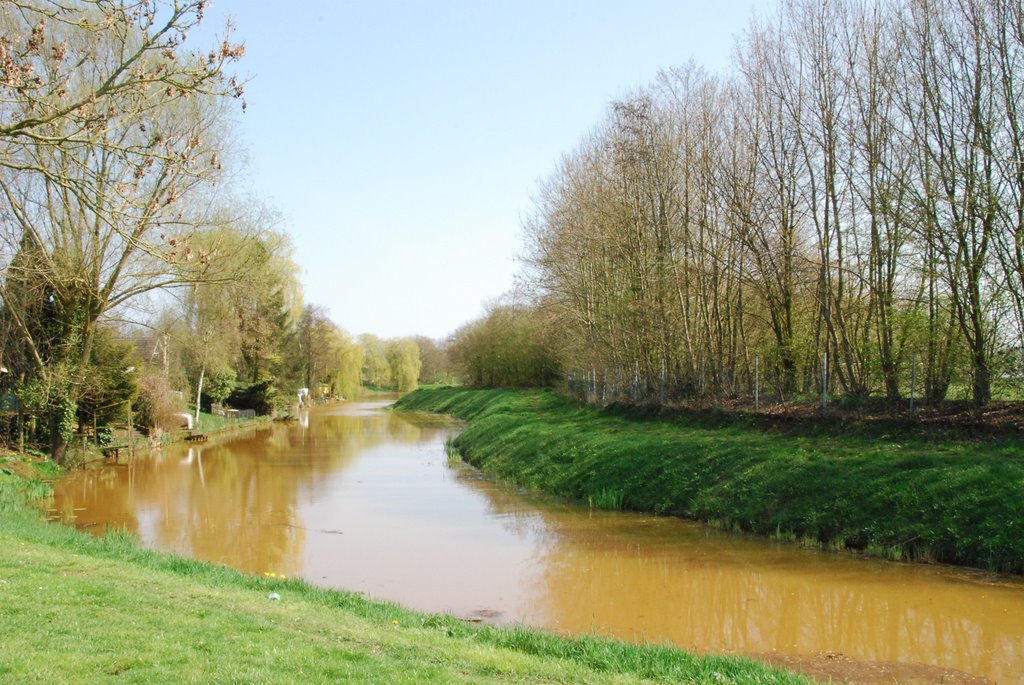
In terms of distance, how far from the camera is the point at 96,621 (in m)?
6.46

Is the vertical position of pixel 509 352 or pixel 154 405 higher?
pixel 509 352

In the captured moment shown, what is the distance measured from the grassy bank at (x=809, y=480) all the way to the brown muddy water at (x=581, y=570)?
537mm

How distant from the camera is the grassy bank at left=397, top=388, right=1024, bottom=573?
1122 centimetres

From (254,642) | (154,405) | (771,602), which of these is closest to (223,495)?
(154,405)

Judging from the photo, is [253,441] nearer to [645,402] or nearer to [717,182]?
[645,402]

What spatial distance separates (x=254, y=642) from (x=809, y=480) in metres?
10.5

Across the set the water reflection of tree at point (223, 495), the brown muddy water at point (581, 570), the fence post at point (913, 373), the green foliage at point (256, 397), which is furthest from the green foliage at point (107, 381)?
the fence post at point (913, 373)

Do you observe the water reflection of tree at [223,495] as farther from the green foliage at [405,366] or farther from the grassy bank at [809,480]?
the green foliage at [405,366]

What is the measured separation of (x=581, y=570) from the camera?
39.1ft

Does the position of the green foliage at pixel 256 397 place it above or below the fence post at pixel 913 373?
below

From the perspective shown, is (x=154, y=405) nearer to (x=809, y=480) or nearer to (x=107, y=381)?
(x=107, y=381)

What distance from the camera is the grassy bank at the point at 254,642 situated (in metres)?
5.32

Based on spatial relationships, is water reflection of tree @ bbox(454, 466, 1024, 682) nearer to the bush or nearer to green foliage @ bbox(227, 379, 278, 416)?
the bush

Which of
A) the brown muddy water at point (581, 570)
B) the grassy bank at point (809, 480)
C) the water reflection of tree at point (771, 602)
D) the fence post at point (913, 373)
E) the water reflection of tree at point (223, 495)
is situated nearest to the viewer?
the water reflection of tree at point (771, 602)
